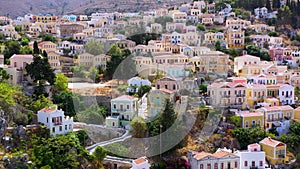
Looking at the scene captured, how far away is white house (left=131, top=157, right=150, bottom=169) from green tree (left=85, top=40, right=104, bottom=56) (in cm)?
1187

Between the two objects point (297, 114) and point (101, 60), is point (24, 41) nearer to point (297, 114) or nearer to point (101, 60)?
point (101, 60)

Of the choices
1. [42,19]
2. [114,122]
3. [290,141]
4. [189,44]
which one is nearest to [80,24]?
[42,19]

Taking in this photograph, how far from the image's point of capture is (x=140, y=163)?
19.1 meters

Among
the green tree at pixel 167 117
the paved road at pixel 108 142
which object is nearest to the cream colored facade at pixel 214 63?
the green tree at pixel 167 117

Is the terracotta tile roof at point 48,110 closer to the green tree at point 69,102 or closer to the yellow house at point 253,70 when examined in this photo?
the green tree at point 69,102

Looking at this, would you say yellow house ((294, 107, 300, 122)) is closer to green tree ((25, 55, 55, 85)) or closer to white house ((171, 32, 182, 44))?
green tree ((25, 55, 55, 85))

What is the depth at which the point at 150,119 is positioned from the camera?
73.0 ft

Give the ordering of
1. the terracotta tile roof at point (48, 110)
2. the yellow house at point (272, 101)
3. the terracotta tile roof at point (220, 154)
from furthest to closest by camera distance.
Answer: the yellow house at point (272, 101) → the terracotta tile roof at point (48, 110) → the terracotta tile roof at point (220, 154)

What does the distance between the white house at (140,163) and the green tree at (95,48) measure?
11.9m

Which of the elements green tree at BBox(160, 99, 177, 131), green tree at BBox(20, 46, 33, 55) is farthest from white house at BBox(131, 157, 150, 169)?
green tree at BBox(20, 46, 33, 55)

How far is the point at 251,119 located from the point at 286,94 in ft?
10.0

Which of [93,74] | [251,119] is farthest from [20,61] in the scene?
[251,119]

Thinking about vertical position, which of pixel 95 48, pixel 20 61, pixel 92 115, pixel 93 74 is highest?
pixel 20 61

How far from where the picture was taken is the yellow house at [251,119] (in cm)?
2294
